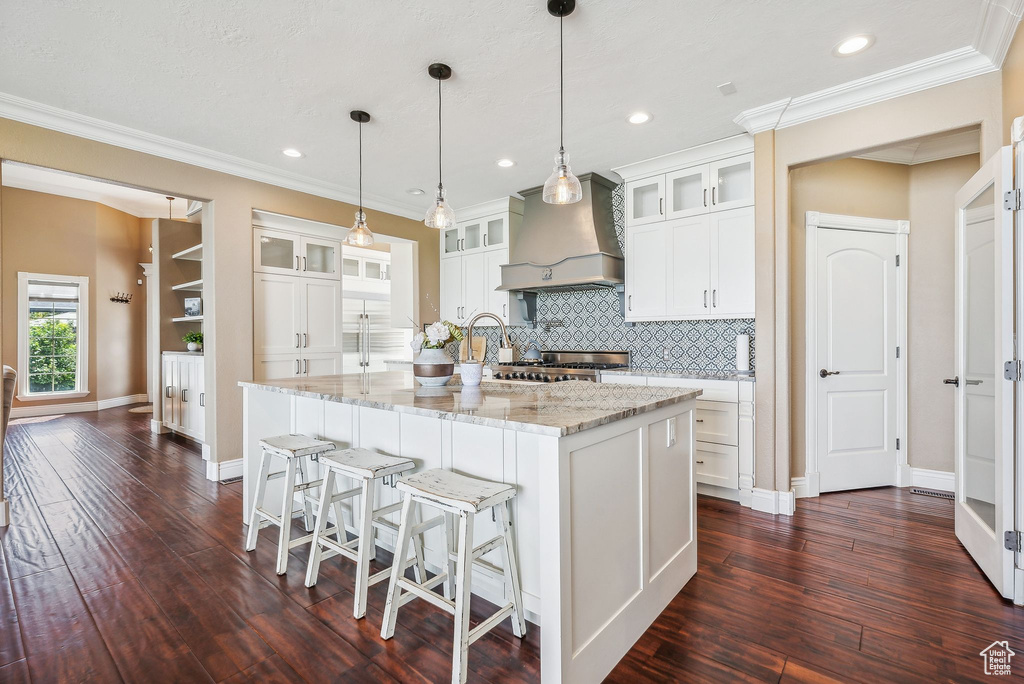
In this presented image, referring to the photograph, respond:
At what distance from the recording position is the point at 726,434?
11.0 feet

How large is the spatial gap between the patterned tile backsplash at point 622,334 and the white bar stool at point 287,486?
286 centimetres

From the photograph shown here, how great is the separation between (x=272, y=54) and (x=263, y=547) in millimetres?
2678

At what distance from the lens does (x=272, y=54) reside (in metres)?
2.46

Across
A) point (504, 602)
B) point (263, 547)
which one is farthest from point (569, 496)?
point (263, 547)

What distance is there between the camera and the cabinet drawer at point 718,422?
10.9 ft

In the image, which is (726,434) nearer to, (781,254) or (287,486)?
(781,254)

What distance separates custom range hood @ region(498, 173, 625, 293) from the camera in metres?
4.20

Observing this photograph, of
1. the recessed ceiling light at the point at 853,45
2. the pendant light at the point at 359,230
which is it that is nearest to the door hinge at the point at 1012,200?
the recessed ceiling light at the point at 853,45

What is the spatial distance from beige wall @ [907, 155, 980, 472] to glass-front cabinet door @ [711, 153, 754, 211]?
131 centimetres

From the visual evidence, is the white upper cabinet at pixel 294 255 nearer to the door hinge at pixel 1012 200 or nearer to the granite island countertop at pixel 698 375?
the granite island countertop at pixel 698 375

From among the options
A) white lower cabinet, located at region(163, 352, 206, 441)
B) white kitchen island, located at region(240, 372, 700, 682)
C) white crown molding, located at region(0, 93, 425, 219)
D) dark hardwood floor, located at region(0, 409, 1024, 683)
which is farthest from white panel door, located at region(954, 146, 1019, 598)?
white lower cabinet, located at region(163, 352, 206, 441)

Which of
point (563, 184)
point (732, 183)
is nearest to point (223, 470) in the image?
point (563, 184)

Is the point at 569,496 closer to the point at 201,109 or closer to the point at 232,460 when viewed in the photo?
the point at 201,109

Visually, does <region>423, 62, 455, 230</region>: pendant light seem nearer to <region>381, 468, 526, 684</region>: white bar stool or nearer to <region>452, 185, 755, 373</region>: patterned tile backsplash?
<region>381, 468, 526, 684</region>: white bar stool
